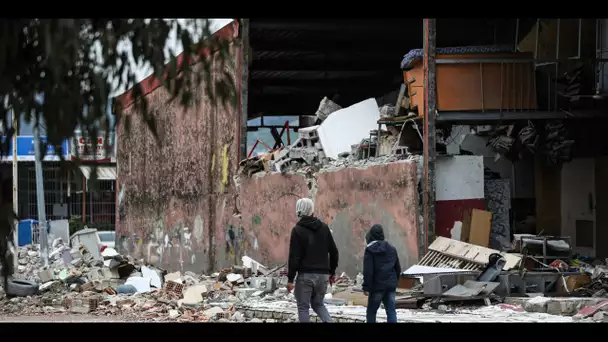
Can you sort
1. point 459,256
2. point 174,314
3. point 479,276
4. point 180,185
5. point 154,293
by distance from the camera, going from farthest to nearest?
point 180,185, point 154,293, point 174,314, point 459,256, point 479,276

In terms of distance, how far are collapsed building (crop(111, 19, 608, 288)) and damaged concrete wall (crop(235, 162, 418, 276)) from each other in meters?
→ 0.04

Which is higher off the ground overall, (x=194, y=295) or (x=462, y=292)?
(x=462, y=292)

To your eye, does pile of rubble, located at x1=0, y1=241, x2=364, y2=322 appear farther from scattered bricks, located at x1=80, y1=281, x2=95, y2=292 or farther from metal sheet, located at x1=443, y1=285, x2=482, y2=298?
metal sheet, located at x1=443, y1=285, x2=482, y2=298

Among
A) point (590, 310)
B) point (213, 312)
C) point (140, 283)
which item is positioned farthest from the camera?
point (140, 283)

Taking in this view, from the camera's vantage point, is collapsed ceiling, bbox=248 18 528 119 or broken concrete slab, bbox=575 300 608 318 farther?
collapsed ceiling, bbox=248 18 528 119

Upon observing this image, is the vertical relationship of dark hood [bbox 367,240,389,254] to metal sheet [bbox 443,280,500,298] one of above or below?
above

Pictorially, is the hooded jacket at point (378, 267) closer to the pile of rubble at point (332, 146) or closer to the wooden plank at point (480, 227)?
the wooden plank at point (480, 227)

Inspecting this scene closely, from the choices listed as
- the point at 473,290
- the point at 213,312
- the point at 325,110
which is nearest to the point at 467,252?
the point at 473,290

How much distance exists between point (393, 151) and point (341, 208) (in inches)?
60.6

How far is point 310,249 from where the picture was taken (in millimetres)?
9914

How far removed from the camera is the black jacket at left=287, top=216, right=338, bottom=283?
9.90 metres

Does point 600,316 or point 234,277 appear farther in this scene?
point 234,277

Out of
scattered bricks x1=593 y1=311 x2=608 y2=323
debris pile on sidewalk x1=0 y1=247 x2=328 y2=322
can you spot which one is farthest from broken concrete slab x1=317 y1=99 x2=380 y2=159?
scattered bricks x1=593 y1=311 x2=608 y2=323

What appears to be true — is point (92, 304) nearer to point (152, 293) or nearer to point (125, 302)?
point (125, 302)
